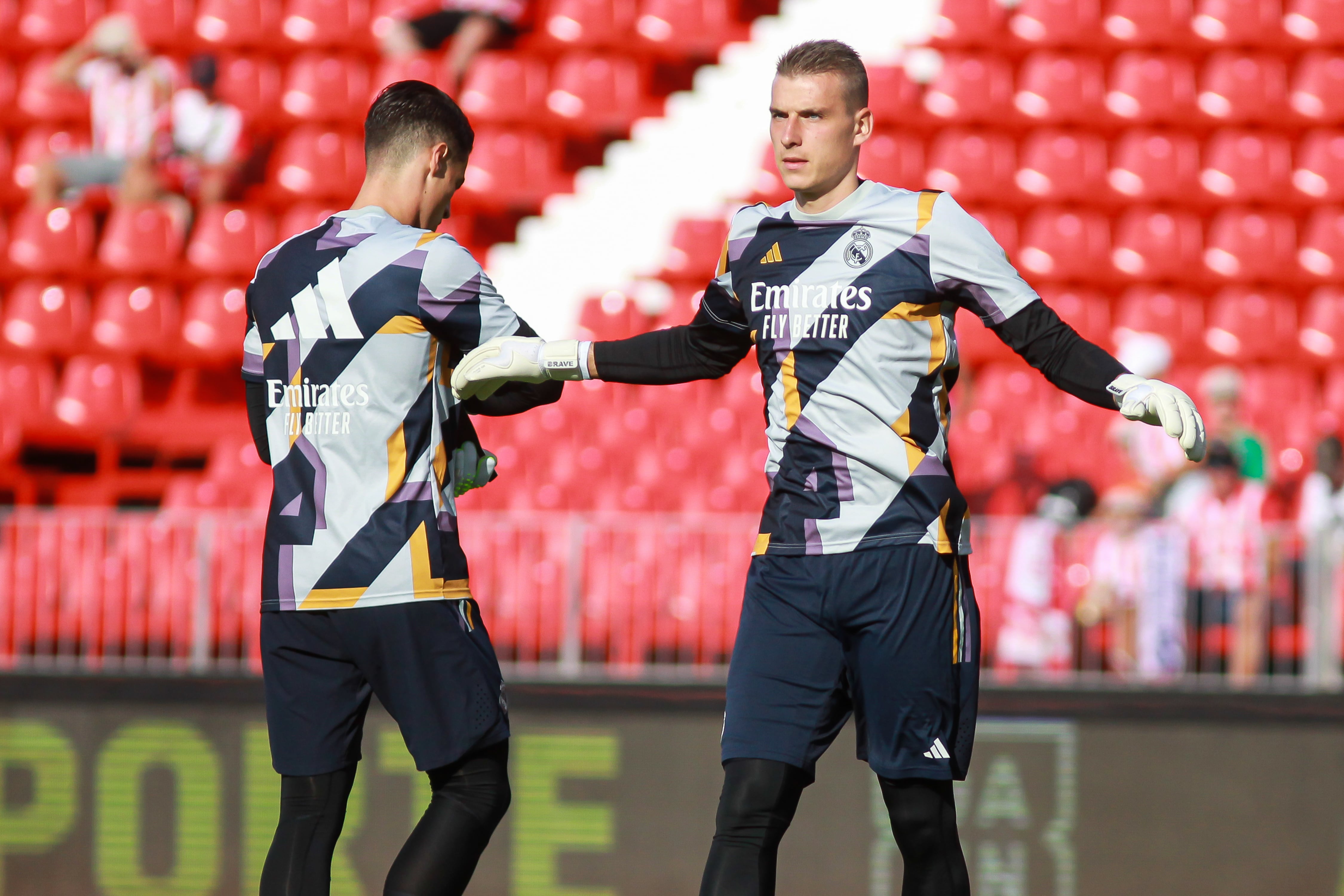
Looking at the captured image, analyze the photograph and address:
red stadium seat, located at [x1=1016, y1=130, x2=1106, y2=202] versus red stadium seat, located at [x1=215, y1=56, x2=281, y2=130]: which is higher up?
red stadium seat, located at [x1=215, y1=56, x2=281, y2=130]

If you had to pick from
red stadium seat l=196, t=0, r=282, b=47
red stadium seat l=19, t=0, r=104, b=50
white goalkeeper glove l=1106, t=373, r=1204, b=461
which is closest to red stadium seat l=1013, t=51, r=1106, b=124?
red stadium seat l=196, t=0, r=282, b=47

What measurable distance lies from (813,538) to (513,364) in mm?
722

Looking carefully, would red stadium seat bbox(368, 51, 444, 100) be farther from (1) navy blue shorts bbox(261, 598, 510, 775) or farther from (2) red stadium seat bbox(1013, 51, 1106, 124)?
(1) navy blue shorts bbox(261, 598, 510, 775)

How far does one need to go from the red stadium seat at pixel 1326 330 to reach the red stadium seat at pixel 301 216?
19.8ft

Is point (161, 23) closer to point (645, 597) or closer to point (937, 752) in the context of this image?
point (645, 597)

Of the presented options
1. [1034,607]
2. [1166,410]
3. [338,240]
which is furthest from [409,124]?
[1034,607]

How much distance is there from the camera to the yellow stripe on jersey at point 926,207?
315 cm

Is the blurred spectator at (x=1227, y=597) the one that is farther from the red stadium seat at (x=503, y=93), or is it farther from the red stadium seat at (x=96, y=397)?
the red stadium seat at (x=96, y=397)

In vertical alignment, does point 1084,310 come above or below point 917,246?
above

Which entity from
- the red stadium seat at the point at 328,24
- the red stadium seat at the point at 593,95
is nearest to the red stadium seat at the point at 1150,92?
the red stadium seat at the point at 593,95

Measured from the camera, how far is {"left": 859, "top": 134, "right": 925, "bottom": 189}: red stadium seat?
977 cm

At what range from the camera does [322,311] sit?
3.13 meters

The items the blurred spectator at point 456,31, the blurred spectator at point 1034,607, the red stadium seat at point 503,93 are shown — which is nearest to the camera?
the blurred spectator at point 1034,607

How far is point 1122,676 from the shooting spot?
19.1 ft
